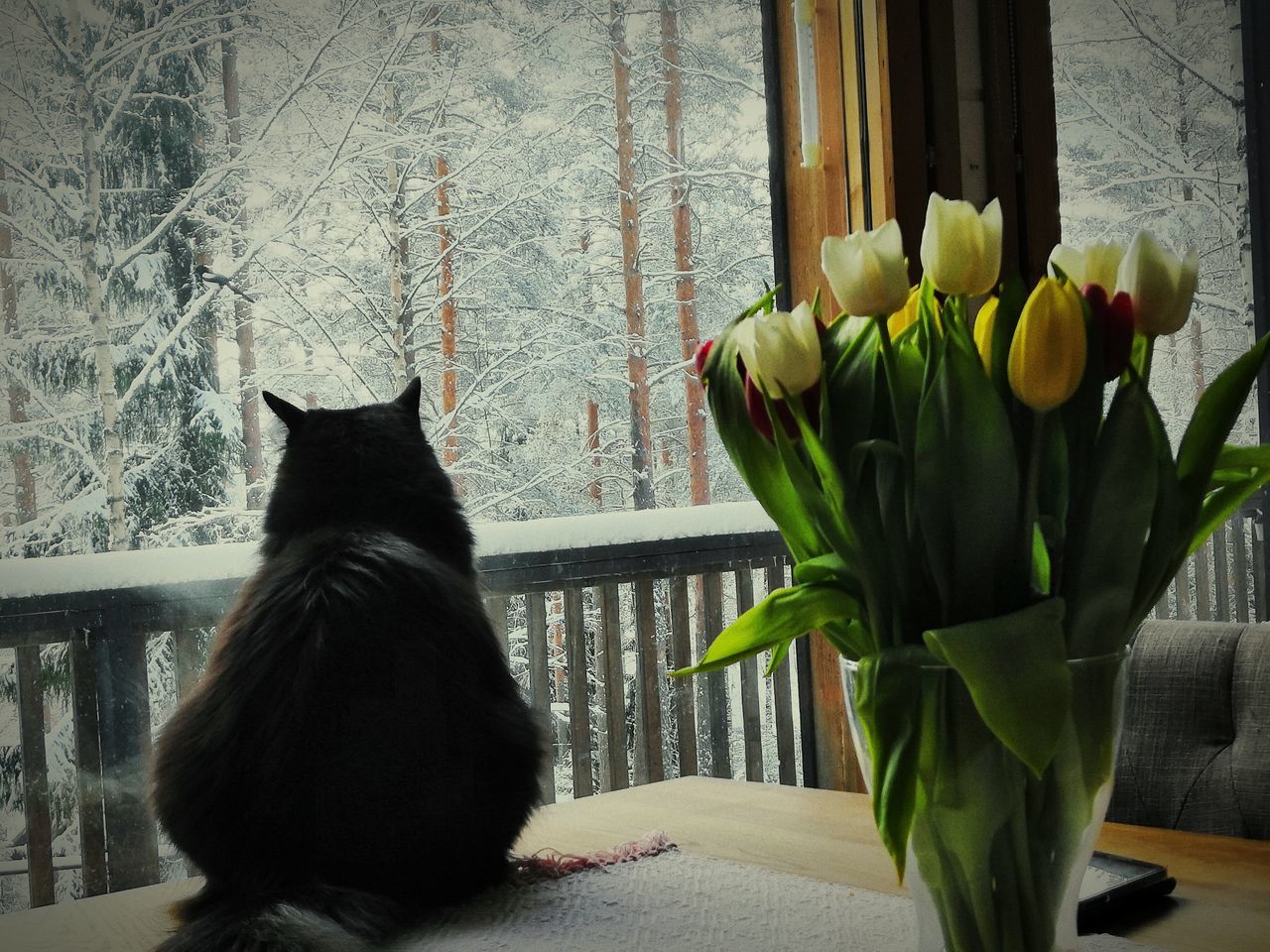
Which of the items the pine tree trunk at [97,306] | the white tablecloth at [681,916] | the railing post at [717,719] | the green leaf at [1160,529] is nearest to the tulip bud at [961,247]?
the green leaf at [1160,529]

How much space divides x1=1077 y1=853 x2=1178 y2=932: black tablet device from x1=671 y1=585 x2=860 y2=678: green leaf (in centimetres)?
36

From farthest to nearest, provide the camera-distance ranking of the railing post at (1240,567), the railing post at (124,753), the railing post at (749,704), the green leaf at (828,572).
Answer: the railing post at (1240,567) → the railing post at (749,704) → the railing post at (124,753) → the green leaf at (828,572)

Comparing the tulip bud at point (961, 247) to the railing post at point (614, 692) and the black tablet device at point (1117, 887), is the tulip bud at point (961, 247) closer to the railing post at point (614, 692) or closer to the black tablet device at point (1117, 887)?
the black tablet device at point (1117, 887)

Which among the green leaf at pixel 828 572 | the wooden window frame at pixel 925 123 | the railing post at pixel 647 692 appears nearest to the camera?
the green leaf at pixel 828 572

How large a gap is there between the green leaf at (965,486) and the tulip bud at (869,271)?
0.04 meters

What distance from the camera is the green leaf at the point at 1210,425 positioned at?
0.57 m

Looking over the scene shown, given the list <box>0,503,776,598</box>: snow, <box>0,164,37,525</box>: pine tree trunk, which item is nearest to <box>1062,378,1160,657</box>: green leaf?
<box>0,503,776,598</box>: snow

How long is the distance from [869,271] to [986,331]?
0.27 ft

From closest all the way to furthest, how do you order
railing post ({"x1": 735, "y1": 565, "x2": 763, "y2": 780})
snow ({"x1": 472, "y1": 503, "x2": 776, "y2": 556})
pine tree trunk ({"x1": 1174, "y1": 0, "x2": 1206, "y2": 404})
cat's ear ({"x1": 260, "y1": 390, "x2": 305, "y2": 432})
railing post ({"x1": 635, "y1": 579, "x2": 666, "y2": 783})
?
cat's ear ({"x1": 260, "y1": 390, "x2": 305, "y2": 432}) < snow ({"x1": 472, "y1": 503, "x2": 776, "y2": 556}) < railing post ({"x1": 635, "y1": 579, "x2": 666, "y2": 783}) < railing post ({"x1": 735, "y1": 565, "x2": 763, "y2": 780}) < pine tree trunk ({"x1": 1174, "y1": 0, "x2": 1206, "y2": 404})

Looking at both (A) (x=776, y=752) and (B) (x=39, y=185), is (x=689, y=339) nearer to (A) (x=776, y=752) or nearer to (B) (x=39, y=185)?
(A) (x=776, y=752)

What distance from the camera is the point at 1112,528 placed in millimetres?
549

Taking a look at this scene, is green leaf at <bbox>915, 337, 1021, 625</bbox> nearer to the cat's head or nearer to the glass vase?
the glass vase

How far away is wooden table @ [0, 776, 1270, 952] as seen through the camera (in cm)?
78

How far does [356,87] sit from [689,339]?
1.05m
